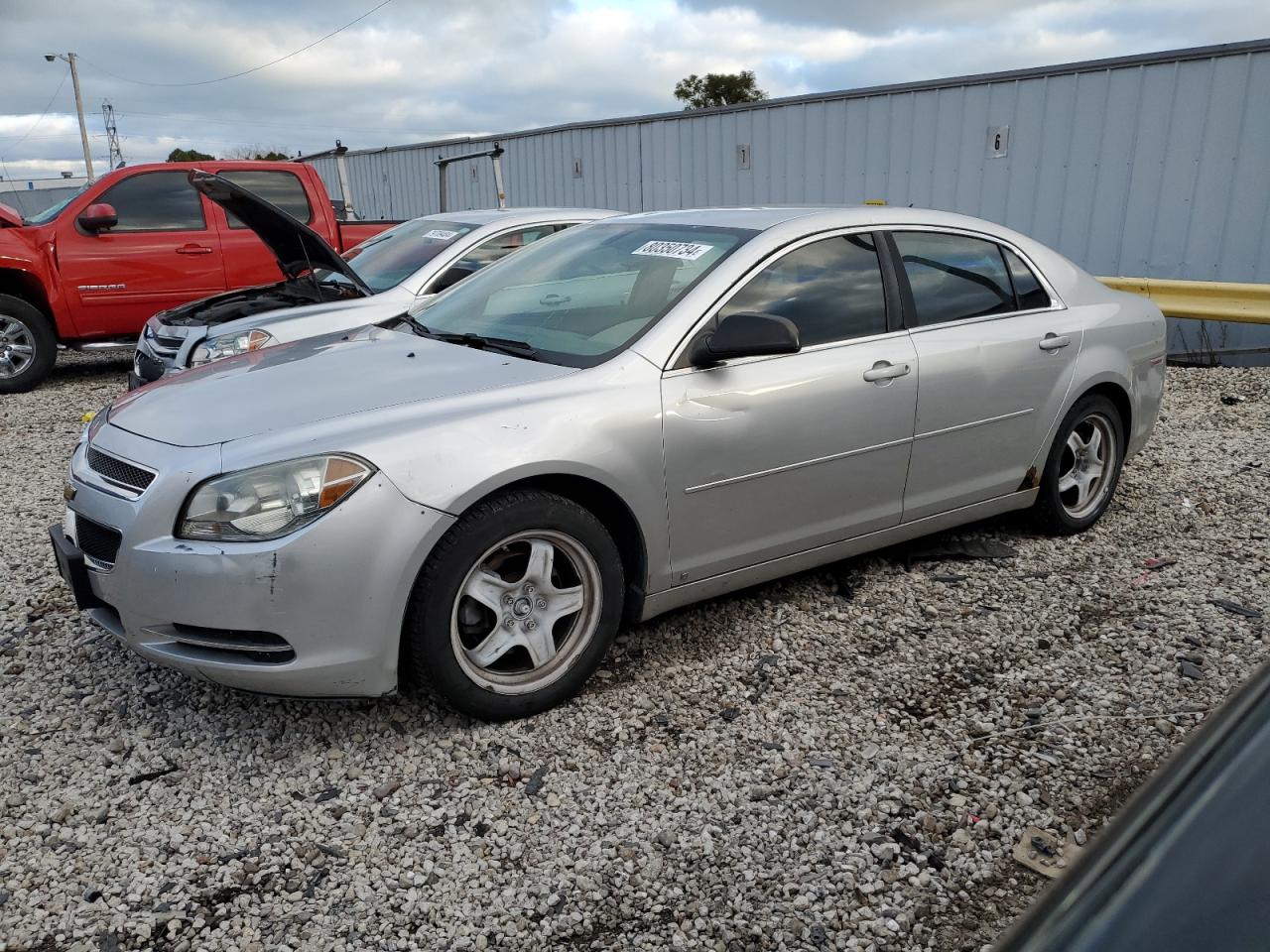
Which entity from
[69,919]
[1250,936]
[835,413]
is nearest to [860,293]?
[835,413]

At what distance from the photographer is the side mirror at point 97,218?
8688 mm

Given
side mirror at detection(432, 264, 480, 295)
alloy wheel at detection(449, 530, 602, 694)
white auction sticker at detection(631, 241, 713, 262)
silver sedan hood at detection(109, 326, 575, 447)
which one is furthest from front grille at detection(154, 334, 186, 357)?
alloy wheel at detection(449, 530, 602, 694)

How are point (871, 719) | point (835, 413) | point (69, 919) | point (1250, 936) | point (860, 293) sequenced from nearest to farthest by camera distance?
point (1250, 936)
point (69, 919)
point (871, 719)
point (835, 413)
point (860, 293)

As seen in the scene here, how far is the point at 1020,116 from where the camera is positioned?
376 inches

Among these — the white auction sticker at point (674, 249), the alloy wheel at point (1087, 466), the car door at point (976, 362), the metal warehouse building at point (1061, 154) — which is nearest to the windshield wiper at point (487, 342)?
the white auction sticker at point (674, 249)

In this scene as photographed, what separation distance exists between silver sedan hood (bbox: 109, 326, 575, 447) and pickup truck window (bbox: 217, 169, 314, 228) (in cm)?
627

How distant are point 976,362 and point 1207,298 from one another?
18.6 feet

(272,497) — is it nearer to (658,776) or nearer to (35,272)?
(658,776)

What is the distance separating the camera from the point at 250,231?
9.48 meters

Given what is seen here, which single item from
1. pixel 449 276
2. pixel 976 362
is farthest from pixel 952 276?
pixel 449 276

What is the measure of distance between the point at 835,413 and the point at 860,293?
0.57 m

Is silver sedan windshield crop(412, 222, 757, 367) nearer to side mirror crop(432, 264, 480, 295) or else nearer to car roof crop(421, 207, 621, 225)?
side mirror crop(432, 264, 480, 295)

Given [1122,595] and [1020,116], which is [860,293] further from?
[1020,116]

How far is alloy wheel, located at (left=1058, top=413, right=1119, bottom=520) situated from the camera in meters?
4.70
